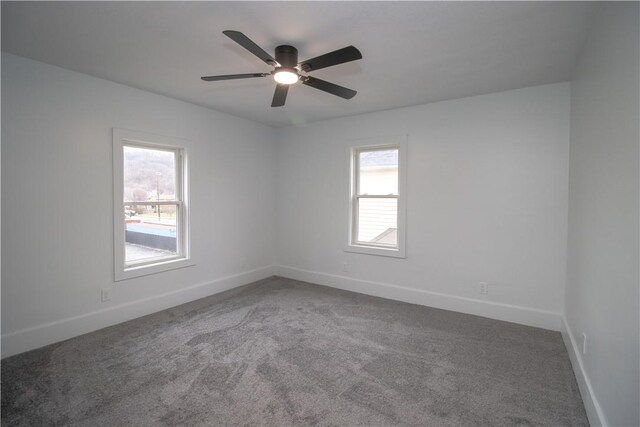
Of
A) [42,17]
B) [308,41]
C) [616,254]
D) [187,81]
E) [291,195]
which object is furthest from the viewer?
[291,195]

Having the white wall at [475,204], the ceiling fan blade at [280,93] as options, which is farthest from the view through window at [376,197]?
the ceiling fan blade at [280,93]

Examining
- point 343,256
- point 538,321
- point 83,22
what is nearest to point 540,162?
point 538,321

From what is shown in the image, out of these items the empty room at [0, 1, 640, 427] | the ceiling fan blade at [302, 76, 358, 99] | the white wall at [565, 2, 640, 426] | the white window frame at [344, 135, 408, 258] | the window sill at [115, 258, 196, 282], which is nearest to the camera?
the white wall at [565, 2, 640, 426]

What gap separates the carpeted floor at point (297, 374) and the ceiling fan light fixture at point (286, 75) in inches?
89.9

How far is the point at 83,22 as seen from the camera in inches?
84.1

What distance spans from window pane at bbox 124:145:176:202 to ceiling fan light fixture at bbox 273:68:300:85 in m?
2.13

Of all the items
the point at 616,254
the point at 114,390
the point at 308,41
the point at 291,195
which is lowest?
the point at 114,390

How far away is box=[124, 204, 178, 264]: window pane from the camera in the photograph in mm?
3549

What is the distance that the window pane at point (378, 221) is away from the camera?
4336 millimetres

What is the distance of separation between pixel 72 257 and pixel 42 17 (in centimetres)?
204

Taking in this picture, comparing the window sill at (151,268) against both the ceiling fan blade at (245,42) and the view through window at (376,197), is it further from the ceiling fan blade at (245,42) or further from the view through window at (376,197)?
the ceiling fan blade at (245,42)

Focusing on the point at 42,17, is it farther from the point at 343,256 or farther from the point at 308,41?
the point at 343,256

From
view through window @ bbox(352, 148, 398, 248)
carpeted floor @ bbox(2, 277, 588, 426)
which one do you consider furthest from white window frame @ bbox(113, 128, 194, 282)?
view through window @ bbox(352, 148, 398, 248)

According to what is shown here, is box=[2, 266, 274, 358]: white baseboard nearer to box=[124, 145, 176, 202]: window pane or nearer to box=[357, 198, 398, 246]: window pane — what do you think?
box=[124, 145, 176, 202]: window pane
